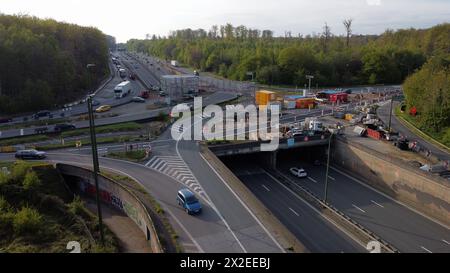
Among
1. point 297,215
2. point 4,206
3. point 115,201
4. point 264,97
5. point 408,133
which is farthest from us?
point 264,97

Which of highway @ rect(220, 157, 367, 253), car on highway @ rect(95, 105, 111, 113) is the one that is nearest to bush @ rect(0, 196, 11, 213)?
highway @ rect(220, 157, 367, 253)

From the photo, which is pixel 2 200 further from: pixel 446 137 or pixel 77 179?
pixel 446 137

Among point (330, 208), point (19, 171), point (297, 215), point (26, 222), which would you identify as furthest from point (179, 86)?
point (26, 222)

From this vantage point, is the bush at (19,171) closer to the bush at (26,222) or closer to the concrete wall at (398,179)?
the bush at (26,222)

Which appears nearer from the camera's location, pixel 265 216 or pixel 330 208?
pixel 265 216

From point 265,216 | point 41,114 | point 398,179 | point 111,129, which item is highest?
point 41,114

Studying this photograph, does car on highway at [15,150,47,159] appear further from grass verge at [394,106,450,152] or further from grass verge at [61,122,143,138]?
grass verge at [394,106,450,152]

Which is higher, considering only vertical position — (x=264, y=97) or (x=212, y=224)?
(x=264, y=97)

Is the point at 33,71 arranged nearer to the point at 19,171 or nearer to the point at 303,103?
the point at 19,171
